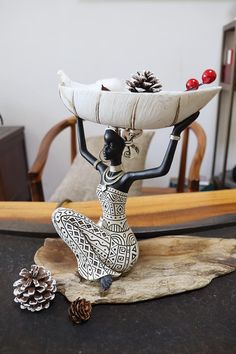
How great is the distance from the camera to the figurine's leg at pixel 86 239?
1.61 ft

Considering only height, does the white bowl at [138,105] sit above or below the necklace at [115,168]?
above

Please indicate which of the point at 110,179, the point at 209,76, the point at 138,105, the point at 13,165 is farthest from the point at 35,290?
the point at 13,165

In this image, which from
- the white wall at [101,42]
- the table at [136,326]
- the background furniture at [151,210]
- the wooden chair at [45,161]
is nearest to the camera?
the table at [136,326]

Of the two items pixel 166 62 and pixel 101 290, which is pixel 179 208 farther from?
pixel 166 62

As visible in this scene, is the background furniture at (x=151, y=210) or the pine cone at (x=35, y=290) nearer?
the pine cone at (x=35, y=290)

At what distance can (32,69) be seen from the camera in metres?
1.66

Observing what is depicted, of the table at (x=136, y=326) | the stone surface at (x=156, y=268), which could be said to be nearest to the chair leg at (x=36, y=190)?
the stone surface at (x=156, y=268)

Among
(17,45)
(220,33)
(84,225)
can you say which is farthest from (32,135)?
(84,225)

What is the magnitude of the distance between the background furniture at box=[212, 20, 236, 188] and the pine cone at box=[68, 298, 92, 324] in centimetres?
125

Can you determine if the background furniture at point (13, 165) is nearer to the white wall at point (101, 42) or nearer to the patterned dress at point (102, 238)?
the white wall at point (101, 42)

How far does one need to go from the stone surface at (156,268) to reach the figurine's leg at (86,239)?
0.09 ft

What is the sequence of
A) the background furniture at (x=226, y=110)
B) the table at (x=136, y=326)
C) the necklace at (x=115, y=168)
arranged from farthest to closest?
the background furniture at (x=226, y=110) → the necklace at (x=115, y=168) → the table at (x=136, y=326)

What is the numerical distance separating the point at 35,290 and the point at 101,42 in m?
1.42

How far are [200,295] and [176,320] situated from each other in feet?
0.23
